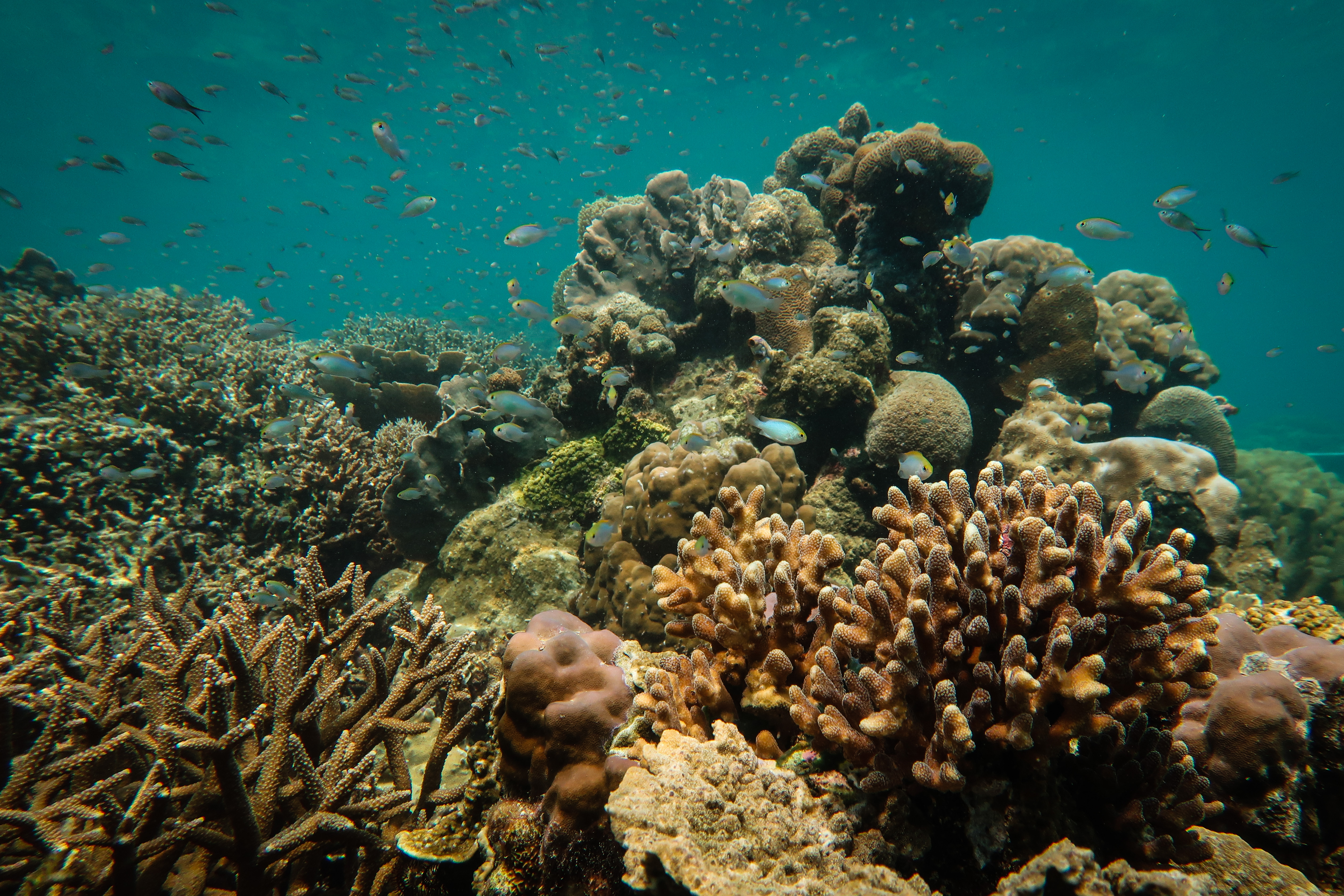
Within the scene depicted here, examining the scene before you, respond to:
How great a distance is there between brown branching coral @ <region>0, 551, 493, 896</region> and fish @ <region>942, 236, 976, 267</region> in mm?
8130

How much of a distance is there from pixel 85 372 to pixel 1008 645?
11.3m

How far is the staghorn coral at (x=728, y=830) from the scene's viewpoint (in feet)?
5.14

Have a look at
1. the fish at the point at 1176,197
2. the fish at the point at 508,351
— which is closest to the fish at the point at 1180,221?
the fish at the point at 1176,197

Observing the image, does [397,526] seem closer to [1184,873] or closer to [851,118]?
[1184,873]

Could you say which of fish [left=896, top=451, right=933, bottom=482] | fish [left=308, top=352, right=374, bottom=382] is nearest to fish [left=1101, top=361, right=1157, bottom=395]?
fish [left=896, top=451, right=933, bottom=482]

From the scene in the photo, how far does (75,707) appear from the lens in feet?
7.89

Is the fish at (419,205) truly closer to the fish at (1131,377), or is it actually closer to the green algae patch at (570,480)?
the green algae patch at (570,480)

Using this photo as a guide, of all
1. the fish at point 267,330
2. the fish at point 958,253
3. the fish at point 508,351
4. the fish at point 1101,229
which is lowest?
the fish at point 508,351

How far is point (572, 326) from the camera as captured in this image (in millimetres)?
6852

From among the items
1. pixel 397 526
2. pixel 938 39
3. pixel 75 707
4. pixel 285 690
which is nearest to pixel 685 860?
pixel 285 690

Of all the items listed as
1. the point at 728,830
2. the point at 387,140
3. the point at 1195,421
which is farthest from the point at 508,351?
the point at 1195,421

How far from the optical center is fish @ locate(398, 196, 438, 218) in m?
9.17

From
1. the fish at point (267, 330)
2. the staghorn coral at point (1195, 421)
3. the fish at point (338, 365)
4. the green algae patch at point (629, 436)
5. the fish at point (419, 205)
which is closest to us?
the green algae patch at point (629, 436)

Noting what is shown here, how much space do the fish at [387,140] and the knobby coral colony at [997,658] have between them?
9.18 meters
